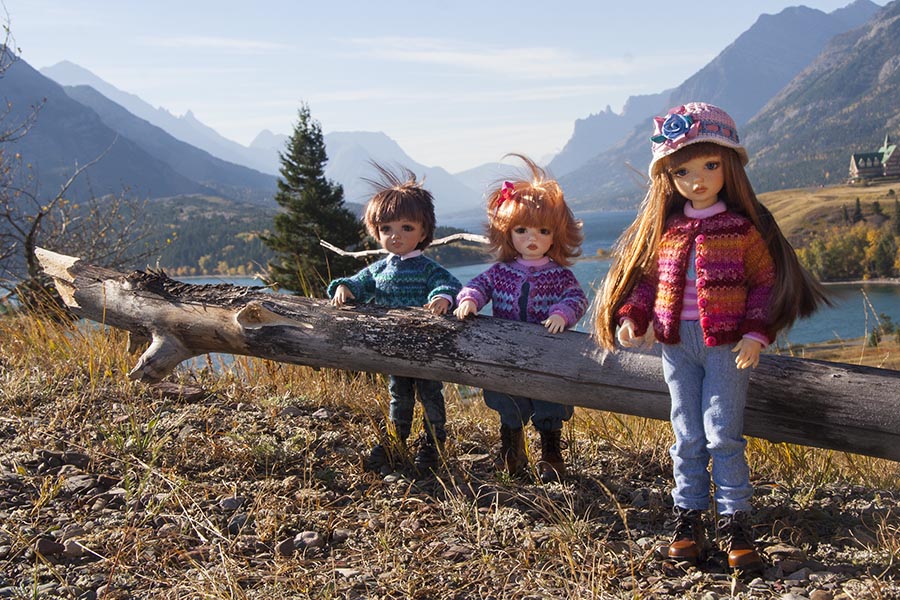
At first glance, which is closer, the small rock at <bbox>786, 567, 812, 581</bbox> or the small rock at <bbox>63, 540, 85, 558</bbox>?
the small rock at <bbox>786, 567, 812, 581</bbox>

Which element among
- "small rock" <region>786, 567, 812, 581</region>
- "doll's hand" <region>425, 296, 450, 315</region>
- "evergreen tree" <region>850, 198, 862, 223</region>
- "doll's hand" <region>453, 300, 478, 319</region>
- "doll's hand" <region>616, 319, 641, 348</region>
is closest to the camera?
"small rock" <region>786, 567, 812, 581</region>

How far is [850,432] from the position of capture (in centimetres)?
267

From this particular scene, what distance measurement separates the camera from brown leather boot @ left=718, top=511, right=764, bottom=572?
254 centimetres

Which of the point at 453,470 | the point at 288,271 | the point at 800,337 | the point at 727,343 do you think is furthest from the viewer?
the point at 800,337

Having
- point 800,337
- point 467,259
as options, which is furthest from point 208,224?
point 800,337

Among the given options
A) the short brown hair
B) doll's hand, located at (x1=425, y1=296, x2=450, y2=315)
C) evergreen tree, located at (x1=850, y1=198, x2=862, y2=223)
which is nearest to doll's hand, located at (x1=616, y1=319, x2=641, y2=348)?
doll's hand, located at (x1=425, y1=296, x2=450, y2=315)

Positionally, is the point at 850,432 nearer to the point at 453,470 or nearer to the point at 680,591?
the point at 680,591

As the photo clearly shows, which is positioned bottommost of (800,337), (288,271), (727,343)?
(800,337)

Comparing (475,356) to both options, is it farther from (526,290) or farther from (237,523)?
(237,523)

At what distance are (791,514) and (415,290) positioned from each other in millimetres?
2217

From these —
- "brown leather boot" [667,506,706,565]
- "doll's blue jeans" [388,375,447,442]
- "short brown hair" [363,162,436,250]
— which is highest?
"short brown hair" [363,162,436,250]

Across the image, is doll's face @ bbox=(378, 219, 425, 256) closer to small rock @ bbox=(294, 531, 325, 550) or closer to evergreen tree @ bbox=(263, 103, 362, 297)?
small rock @ bbox=(294, 531, 325, 550)

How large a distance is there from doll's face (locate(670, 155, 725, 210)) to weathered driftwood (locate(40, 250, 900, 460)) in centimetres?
78

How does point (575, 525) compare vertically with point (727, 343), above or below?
below
